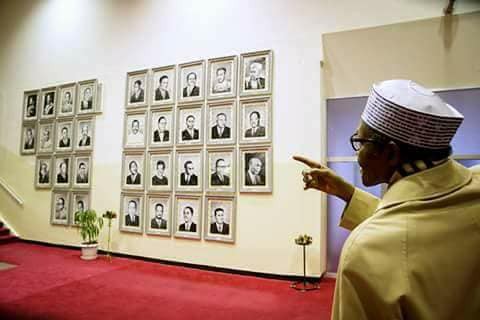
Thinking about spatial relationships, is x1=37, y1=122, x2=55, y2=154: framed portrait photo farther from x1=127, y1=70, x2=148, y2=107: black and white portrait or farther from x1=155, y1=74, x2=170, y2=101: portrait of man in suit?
x1=155, y1=74, x2=170, y2=101: portrait of man in suit

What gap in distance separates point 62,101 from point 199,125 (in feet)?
9.50

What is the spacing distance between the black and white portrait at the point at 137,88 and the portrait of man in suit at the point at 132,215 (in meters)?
1.54

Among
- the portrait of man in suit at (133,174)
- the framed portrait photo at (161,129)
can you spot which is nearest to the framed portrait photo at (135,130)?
the framed portrait photo at (161,129)

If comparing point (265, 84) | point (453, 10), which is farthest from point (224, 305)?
point (453, 10)

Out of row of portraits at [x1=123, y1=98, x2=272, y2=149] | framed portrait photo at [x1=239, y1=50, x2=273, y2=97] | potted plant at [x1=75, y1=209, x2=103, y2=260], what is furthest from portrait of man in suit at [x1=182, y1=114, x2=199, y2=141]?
potted plant at [x1=75, y1=209, x2=103, y2=260]

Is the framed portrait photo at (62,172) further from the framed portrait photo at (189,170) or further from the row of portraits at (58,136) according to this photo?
the framed portrait photo at (189,170)

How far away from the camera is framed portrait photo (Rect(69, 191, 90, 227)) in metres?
5.48

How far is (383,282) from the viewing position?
60 centimetres

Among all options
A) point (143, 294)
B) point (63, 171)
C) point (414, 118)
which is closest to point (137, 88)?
point (63, 171)

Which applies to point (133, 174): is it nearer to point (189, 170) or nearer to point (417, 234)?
point (189, 170)

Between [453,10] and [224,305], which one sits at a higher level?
[453,10]

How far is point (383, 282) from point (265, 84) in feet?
12.9

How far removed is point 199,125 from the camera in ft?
15.5

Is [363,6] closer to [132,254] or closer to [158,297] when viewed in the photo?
[158,297]
